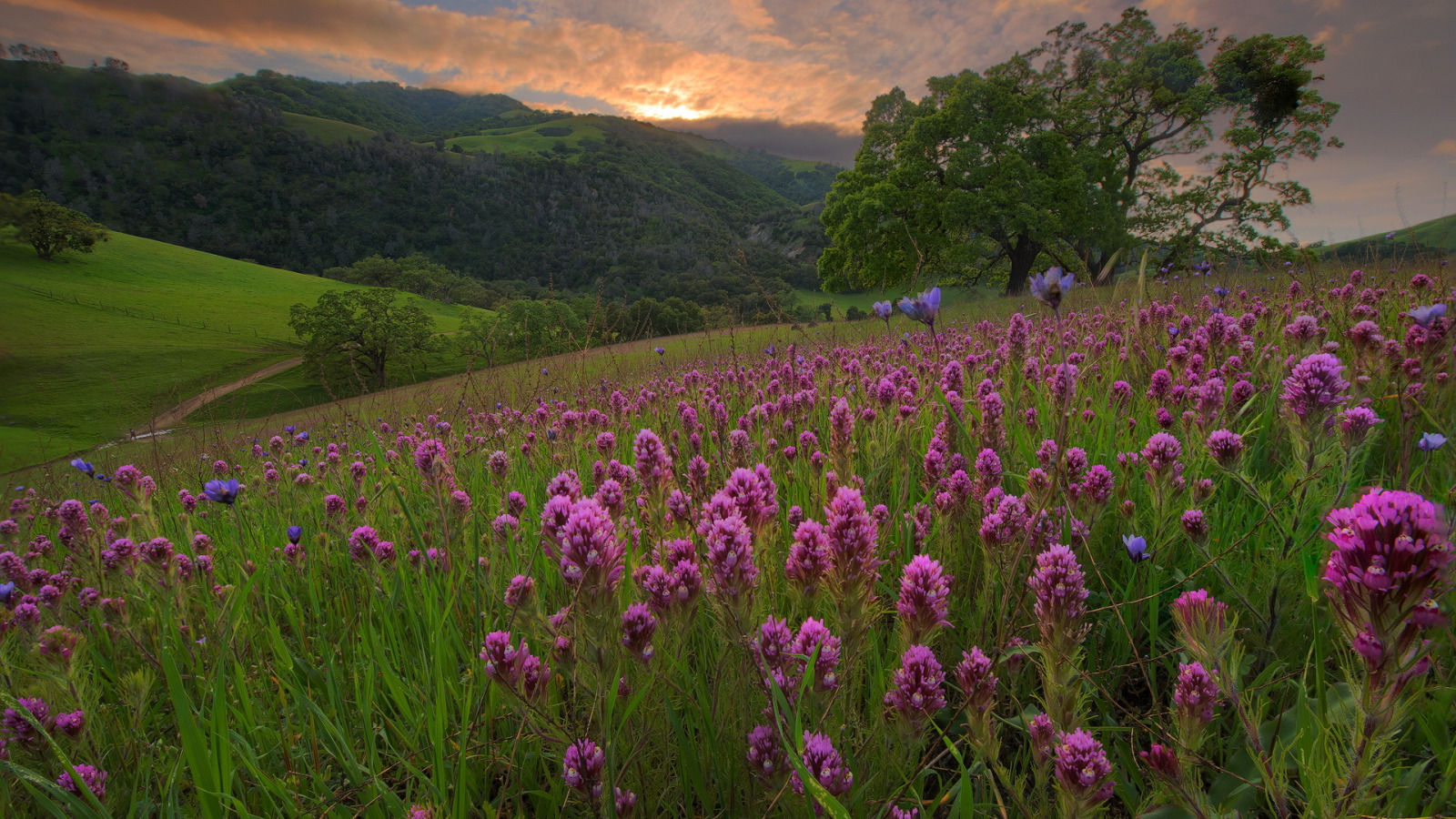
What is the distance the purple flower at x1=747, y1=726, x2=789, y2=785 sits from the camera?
1.57m

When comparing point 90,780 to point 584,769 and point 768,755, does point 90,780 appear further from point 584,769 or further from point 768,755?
point 768,755

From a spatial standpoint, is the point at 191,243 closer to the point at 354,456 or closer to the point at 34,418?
the point at 34,418

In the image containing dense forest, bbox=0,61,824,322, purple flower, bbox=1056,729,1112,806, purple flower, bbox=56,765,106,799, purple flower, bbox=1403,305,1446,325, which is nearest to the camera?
purple flower, bbox=1056,729,1112,806

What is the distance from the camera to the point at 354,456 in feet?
24.3

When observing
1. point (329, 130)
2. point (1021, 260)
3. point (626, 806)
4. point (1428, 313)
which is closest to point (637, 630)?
point (626, 806)

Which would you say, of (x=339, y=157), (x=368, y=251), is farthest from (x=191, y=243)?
(x=339, y=157)

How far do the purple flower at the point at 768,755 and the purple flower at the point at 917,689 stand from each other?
1.17 ft

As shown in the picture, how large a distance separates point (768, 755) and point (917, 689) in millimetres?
482

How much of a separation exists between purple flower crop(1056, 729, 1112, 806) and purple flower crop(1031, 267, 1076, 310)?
1.57 meters

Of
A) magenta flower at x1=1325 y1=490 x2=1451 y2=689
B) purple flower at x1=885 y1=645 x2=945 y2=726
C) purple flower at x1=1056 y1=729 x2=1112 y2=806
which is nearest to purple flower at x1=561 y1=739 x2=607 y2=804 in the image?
purple flower at x1=885 y1=645 x2=945 y2=726

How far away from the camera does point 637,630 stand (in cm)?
160

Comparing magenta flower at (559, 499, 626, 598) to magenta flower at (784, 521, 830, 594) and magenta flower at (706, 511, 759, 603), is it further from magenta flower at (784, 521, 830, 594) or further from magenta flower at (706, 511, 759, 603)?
magenta flower at (784, 521, 830, 594)

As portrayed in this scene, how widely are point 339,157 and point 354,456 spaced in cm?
21037

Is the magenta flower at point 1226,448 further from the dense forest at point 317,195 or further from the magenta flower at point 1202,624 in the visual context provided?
the dense forest at point 317,195
